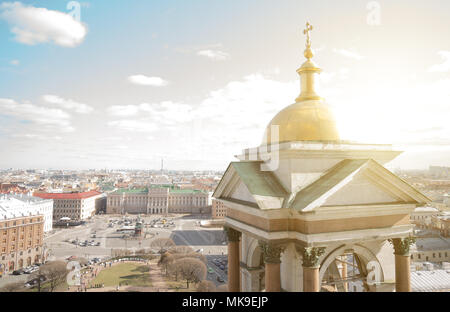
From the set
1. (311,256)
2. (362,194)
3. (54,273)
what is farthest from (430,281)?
(54,273)

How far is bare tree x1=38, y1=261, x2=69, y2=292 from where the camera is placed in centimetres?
5416

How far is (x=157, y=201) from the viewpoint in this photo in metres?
153

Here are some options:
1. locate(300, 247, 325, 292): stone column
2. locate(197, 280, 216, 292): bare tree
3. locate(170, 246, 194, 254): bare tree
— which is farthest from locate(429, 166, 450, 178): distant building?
locate(300, 247, 325, 292): stone column

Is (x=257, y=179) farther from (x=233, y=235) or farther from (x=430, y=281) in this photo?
(x=430, y=281)

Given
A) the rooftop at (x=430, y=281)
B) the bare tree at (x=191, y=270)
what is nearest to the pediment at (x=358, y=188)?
the rooftop at (x=430, y=281)

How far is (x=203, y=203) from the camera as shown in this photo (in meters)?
148

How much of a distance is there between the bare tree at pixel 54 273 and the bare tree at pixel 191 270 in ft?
73.0

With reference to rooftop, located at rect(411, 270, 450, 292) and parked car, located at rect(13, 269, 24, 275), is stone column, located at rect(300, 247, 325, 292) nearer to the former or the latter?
rooftop, located at rect(411, 270, 450, 292)

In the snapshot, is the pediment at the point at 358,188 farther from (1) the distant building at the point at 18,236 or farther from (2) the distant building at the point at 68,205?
(2) the distant building at the point at 68,205

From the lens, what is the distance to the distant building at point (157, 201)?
148750mm

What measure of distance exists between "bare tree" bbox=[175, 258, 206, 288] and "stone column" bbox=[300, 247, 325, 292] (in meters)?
48.6

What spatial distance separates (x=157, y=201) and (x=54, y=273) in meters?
98.5
